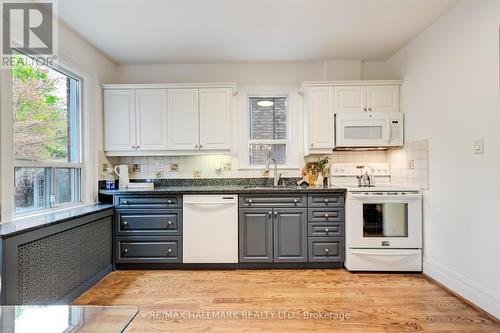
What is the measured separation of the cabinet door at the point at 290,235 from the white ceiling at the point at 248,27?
1891mm

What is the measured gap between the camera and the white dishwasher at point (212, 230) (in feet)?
10.5

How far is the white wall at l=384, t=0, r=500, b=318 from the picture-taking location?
7.11 feet

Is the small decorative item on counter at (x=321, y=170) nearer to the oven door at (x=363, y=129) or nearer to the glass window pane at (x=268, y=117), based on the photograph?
the oven door at (x=363, y=129)

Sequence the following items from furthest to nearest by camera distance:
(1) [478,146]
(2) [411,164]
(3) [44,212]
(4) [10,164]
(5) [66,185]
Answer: (2) [411,164], (5) [66,185], (3) [44,212], (1) [478,146], (4) [10,164]

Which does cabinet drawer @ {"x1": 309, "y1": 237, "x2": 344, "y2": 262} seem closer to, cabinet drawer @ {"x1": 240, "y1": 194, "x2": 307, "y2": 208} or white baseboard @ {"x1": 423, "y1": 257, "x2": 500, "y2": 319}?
cabinet drawer @ {"x1": 240, "y1": 194, "x2": 307, "y2": 208}

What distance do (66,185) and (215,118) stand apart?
1764mm

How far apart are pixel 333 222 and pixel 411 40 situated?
87.4 inches

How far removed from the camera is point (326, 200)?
126 inches

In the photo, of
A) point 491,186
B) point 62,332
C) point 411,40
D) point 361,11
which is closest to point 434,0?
point 361,11

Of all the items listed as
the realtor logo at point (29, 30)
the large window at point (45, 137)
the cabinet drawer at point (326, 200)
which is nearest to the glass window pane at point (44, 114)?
the large window at point (45, 137)

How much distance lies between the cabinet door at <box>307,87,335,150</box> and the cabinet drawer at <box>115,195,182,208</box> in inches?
68.0

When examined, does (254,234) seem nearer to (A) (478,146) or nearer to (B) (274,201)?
(B) (274,201)

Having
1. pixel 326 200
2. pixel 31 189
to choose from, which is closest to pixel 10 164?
pixel 31 189

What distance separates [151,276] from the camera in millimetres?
3055
